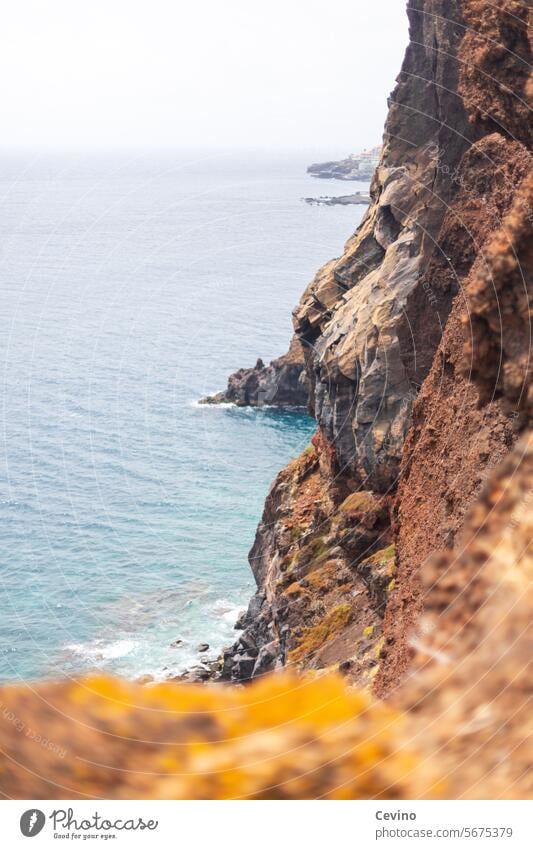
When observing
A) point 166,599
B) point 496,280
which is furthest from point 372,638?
point 166,599

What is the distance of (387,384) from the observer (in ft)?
153

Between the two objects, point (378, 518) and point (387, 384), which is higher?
point (387, 384)

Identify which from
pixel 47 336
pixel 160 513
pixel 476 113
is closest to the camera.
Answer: pixel 476 113

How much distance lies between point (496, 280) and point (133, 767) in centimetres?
1079

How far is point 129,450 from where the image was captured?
102688mm

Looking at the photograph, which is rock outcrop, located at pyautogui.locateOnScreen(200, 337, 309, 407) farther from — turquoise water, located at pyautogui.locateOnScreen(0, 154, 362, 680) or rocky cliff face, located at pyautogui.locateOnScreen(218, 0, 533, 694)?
rocky cliff face, located at pyautogui.locateOnScreen(218, 0, 533, 694)

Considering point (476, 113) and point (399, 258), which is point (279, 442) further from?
point (476, 113)

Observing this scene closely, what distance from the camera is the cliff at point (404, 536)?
10.9 m

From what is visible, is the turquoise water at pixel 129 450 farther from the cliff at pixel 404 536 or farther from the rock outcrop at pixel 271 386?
the cliff at pixel 404 536

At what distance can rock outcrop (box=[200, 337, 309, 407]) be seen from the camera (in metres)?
131
